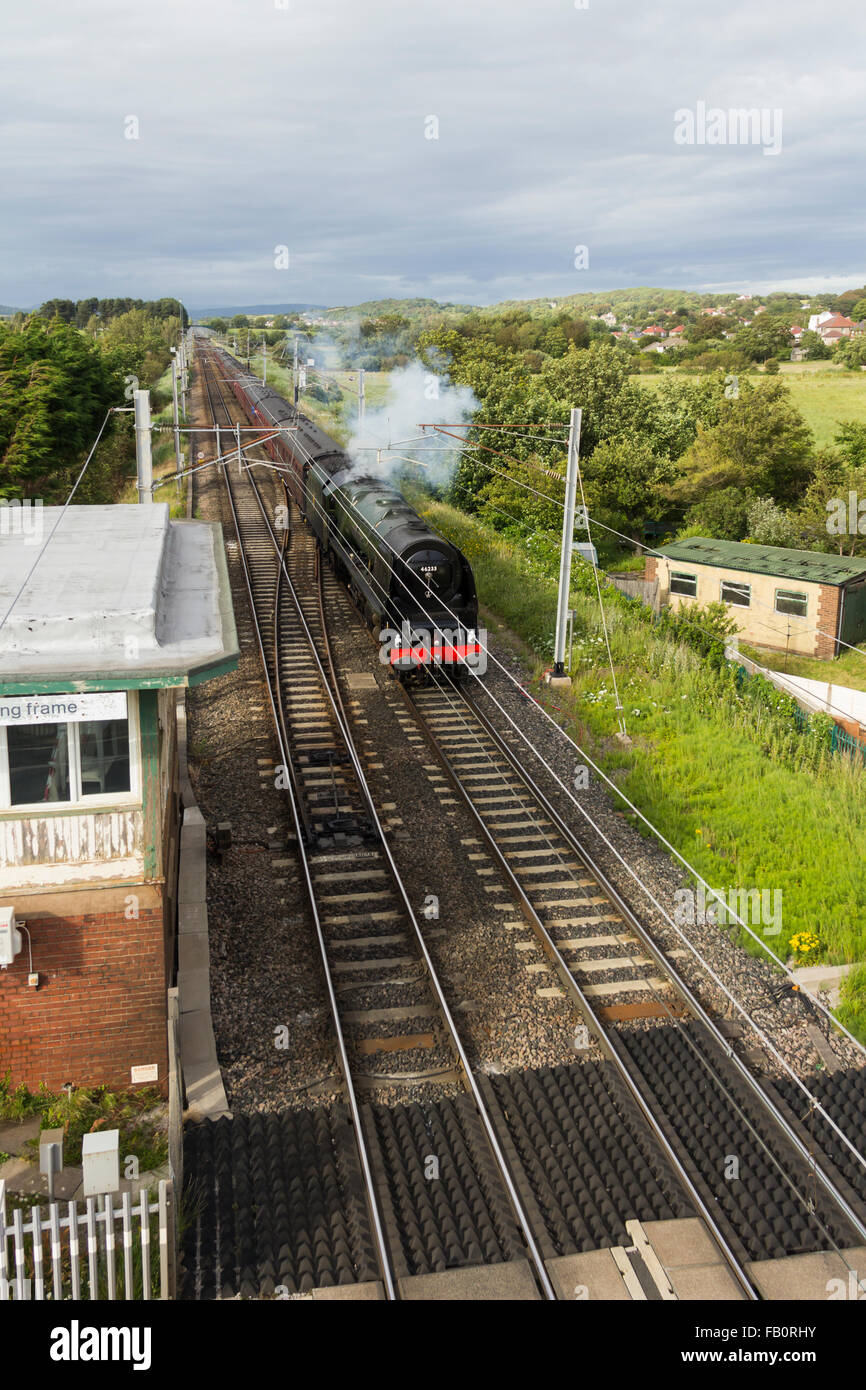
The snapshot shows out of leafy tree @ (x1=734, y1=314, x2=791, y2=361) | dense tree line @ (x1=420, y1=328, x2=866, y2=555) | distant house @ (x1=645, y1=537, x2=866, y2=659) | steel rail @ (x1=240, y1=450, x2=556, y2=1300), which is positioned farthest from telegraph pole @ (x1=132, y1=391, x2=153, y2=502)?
leafy tree @ (x1=734, y1=314, x2=791, y2=361)

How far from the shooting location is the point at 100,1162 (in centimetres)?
657

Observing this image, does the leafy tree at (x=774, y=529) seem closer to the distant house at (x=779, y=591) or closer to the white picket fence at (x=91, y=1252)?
the distant house at (x=779, y=591)

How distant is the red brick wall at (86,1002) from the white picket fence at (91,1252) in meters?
1.41

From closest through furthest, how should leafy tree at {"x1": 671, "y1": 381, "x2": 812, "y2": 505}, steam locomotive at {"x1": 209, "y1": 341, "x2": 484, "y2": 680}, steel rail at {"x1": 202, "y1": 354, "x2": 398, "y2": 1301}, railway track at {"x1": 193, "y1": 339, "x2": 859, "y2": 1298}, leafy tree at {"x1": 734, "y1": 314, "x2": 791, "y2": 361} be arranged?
steel rail at {"x1": 202, "y1": 354, "x2": 398, "y2": 1301}, railway track at {"x1": 193, "y1": 339, "x2": 859, "y2": 1298}, steam locomotive at {"x1": 209, "y1": 341, "x2": 484, "y2": 680}, leafy tree at {"x1": 671, "y1": 381, "x2": 812, "y2": 505}, leafy tree at {"x1": 734, "y1": 314, "x2": 791, "y2": 361}

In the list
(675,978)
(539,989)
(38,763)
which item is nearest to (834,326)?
(675,978)

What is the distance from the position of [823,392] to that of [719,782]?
2686 inches

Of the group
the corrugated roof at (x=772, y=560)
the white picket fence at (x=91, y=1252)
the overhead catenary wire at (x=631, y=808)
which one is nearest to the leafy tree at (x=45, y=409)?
the overhead catenary wire at (x=631, y=808)

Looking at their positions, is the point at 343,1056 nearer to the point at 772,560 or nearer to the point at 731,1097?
the point at 731,1097

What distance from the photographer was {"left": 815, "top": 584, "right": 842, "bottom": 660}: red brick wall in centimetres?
2697

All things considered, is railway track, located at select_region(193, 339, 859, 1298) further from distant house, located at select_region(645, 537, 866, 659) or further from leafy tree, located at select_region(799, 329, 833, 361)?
leafy tree, located at select_region(799, 329, 833, 361)

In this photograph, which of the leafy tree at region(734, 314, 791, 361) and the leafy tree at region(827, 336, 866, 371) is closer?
the leafy tree at region(827, 336, 866, 371)

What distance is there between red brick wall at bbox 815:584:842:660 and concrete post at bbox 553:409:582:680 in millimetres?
10557

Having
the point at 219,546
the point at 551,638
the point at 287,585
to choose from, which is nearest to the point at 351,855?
the point at 219,546
